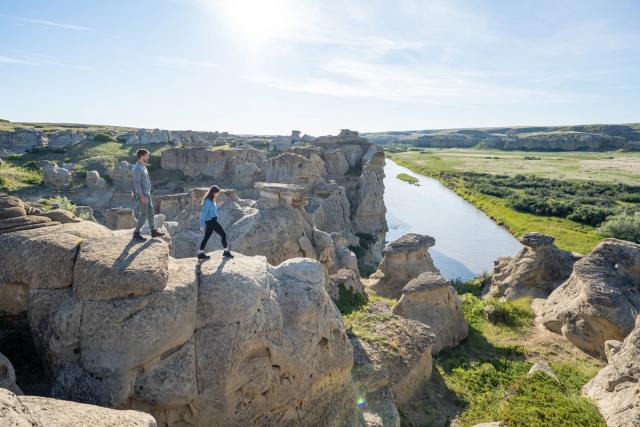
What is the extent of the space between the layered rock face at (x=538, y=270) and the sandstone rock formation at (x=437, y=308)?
21.6ft

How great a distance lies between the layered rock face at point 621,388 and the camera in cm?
942

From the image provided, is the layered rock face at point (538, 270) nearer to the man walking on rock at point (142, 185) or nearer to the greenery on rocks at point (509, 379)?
the greenery on rocks at point (509, 379)

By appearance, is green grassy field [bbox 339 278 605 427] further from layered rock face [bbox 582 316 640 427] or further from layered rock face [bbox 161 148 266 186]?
layered rock face [bbox 161 148 266 186]

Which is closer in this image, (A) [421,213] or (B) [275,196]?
(B) [275,196]

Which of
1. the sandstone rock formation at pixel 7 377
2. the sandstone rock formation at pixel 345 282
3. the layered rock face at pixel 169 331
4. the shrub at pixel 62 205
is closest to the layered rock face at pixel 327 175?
the sandstone rock formation at pixel 345 282

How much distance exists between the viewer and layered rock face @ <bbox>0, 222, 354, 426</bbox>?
6449 millimetres

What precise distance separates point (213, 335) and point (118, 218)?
66.5 feet

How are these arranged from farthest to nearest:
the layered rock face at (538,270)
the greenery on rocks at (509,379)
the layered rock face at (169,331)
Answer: the layered rock face at (538,270) < the greenery on rocks at (509,379) < the layered rock face at (169,331)

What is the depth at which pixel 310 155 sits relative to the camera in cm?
4044

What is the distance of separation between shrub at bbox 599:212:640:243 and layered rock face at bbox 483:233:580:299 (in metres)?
19.8

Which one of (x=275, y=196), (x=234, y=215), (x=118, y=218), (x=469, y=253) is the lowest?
(x=469, y=253)

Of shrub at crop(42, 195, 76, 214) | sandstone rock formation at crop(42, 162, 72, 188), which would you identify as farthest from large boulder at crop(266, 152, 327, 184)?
sandstone rock formation at crop(42, 162, 72, 188)

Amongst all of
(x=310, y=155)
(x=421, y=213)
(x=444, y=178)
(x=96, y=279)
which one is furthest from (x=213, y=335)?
(x=444, y=178)

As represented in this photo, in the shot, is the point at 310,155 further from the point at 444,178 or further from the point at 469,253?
the point at 444,178
